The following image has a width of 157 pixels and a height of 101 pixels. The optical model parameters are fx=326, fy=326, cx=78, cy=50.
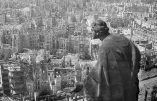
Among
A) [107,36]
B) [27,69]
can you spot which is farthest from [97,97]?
[27,69]

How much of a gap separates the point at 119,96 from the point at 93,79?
14cm

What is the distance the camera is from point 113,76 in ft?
4.85

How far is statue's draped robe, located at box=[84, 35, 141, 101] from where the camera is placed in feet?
4.84

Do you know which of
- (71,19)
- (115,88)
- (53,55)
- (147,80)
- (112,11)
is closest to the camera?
(115,88)

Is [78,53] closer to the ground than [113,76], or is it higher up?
closer to the ground

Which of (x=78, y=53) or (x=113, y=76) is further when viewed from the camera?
(x=78, y=53)

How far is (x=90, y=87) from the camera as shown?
1.51 metres

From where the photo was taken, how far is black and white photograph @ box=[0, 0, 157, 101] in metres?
1.50

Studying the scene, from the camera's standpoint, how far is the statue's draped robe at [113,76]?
147 centimetres

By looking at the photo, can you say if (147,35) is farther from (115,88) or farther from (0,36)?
(115,88)

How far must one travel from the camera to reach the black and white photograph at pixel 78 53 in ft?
4.93

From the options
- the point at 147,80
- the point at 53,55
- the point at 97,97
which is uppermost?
the point at 97,97

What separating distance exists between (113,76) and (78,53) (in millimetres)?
18568

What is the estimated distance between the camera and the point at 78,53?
20.0m
